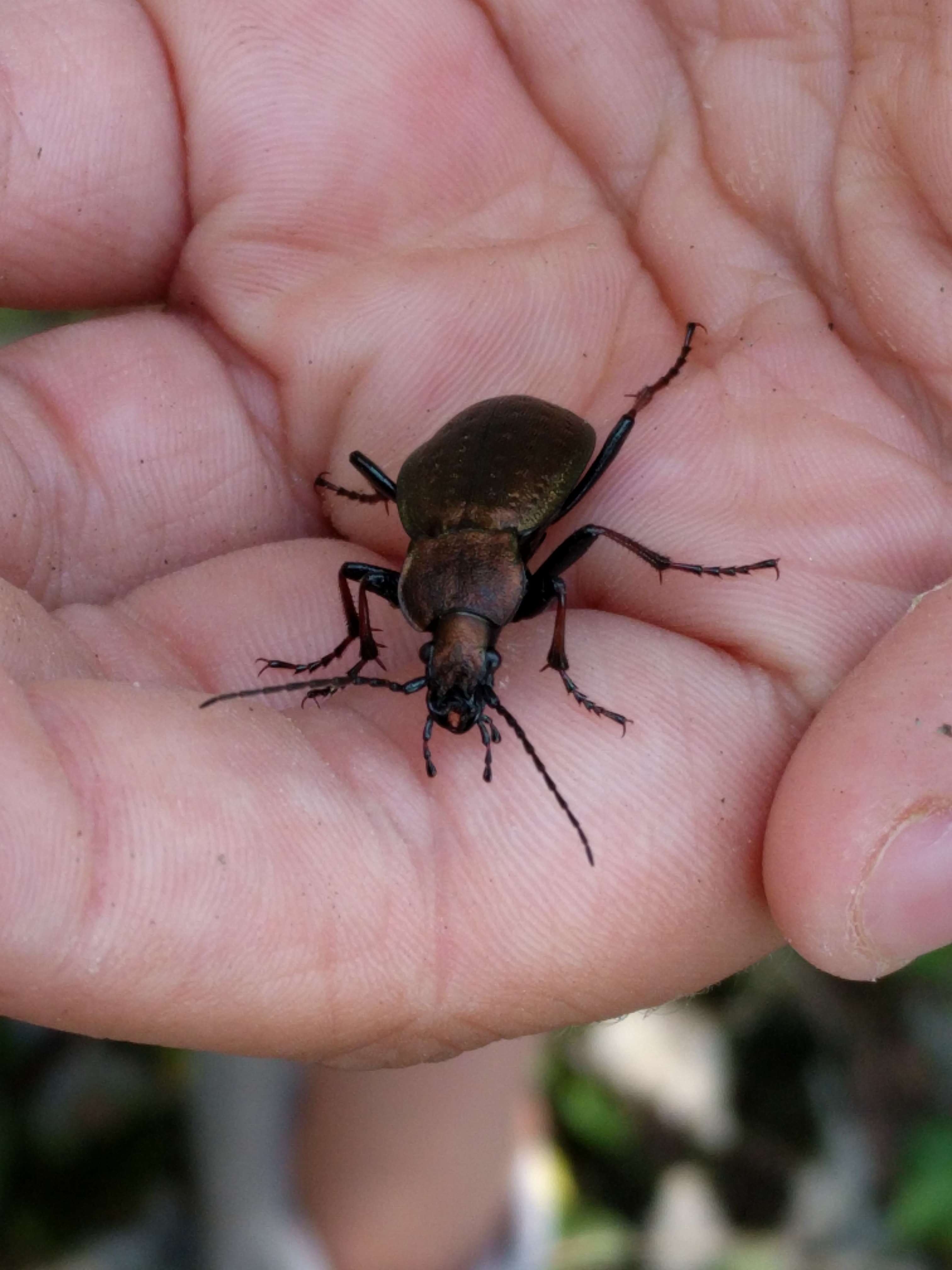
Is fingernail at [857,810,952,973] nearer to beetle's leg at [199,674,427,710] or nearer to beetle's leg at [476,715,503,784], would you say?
beetle's leg at [476,715,503,784]

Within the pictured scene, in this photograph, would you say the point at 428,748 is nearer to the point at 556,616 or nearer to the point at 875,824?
the point at 556,616

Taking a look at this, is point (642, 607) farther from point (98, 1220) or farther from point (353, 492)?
point (98, 1220)

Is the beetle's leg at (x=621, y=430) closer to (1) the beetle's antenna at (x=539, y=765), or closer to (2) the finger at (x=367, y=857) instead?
(2) the finger at (x=367, y=857)

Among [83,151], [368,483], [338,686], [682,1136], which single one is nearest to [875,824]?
[338,686]

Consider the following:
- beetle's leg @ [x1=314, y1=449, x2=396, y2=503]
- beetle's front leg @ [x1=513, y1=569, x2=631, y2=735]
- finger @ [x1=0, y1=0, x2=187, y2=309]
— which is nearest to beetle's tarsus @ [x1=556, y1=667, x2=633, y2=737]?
beetle's front leg @ [x1=513, y1=569, x2=631, y2=735]

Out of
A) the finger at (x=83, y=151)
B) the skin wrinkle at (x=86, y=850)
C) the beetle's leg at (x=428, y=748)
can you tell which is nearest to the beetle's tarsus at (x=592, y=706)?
the beetle's leg at (x=428, y=748)

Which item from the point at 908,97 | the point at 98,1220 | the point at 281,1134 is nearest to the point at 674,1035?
the point at 281,1134
